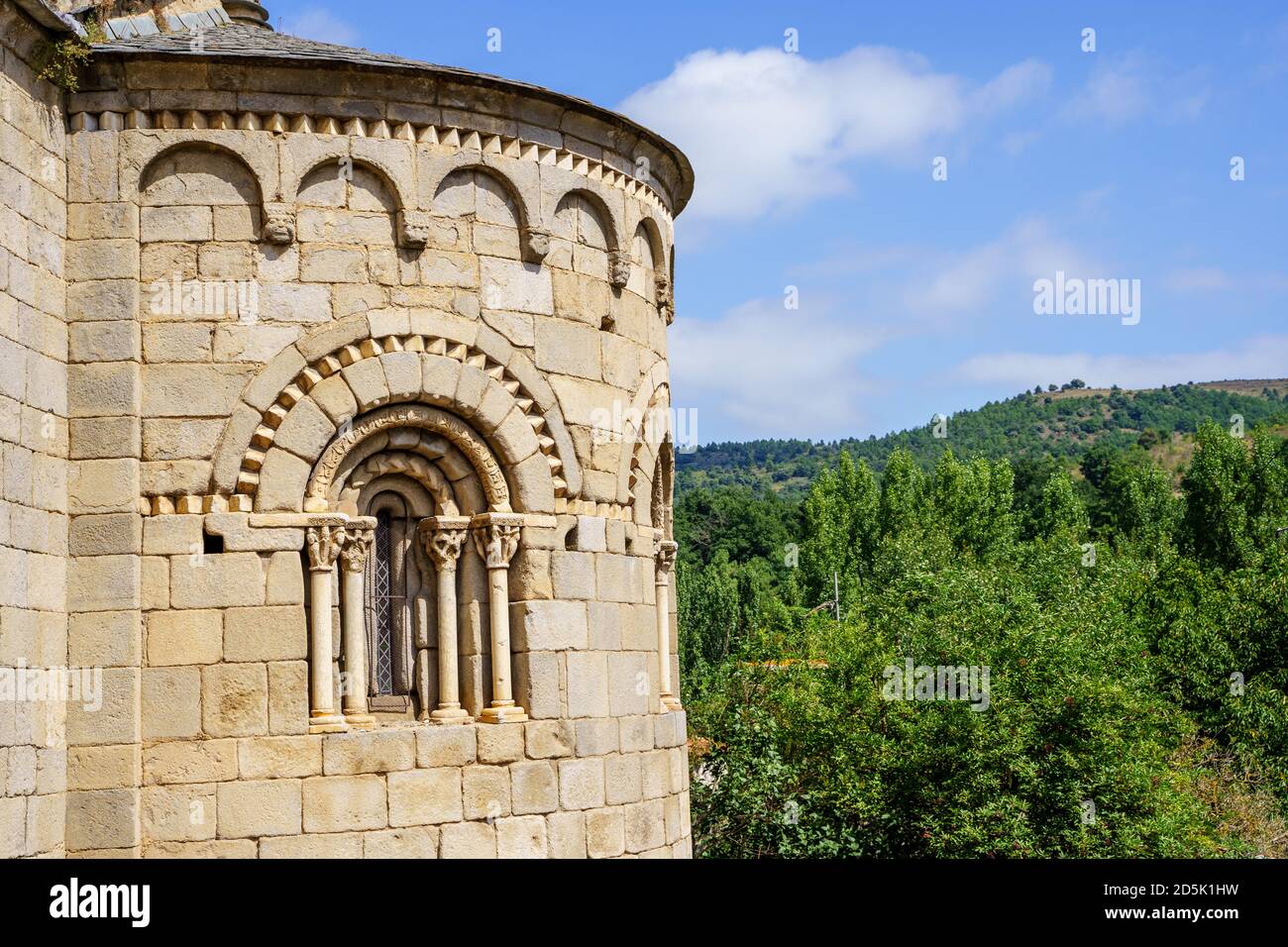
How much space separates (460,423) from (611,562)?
1815 mm

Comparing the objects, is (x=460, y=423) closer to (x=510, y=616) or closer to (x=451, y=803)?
(x=510, y=616)

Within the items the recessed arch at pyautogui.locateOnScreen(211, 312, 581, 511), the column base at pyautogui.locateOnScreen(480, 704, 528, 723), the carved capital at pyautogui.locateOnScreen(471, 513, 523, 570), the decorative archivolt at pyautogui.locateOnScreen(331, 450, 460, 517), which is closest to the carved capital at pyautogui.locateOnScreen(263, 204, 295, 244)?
the recessed arch at pyautogui.locateOnScreen(211, 312, 581, 511)

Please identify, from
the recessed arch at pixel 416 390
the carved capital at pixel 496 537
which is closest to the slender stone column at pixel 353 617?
the recessed arch at pixel 416 390

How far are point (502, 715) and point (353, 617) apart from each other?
1427mm

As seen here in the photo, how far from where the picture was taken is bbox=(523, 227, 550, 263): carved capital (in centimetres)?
1274

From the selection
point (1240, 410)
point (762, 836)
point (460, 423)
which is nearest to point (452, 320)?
point (460, 423)

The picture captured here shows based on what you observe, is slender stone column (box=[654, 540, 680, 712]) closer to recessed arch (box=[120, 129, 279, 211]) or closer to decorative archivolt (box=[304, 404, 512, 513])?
decorative archivolt (box=[304, 404, 512, 513])

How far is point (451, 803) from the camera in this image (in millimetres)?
11781

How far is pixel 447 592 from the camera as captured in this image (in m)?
12.4

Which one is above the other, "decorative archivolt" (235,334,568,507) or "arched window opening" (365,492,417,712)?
"decorative archivolt" (235,334,568,507)

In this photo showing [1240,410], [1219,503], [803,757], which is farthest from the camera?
[1240,410]

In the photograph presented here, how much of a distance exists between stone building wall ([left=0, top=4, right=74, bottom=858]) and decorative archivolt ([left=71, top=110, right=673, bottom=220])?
1.87ft

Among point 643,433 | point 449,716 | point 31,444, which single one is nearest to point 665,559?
point 643,433

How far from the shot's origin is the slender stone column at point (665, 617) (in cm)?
1467
